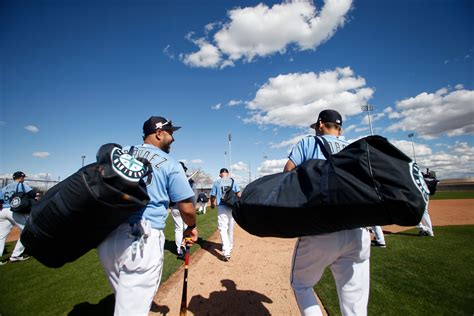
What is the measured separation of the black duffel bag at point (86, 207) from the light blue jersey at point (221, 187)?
538 cm

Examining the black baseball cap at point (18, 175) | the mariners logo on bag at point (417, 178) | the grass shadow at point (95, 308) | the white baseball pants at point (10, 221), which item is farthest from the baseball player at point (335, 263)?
the black baseball cap at point (18, 175)

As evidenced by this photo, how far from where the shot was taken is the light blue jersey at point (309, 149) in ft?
8.11

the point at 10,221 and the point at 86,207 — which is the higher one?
the point at 86,207

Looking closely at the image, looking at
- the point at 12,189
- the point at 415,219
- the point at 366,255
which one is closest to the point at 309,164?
the point at 415,219

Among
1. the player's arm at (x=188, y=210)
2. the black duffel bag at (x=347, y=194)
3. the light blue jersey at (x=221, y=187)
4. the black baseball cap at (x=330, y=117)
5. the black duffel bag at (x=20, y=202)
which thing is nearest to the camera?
the black duffel bag at (x=347, y=194)

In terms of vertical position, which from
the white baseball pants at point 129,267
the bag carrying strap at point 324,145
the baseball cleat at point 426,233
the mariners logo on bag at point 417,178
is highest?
the bag carrying strap at point 324,145

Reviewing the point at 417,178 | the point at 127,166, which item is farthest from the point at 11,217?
the point at 417,178

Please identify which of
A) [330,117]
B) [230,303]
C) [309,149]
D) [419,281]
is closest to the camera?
[309,149]

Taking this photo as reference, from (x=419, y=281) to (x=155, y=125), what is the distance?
5.44m

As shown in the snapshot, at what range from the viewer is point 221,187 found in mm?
7480

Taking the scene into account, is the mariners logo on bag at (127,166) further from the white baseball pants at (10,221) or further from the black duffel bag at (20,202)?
the white baseball pants at (10,221)

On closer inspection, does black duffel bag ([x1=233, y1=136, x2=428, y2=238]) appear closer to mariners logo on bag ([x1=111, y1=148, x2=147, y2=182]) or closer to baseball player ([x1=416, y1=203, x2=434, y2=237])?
mariners logo on bag ([x1=111, y1=148, x2=147, y2=182])

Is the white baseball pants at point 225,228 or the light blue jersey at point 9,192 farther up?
the light blue jersey at point 9,192

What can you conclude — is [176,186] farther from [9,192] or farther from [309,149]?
[9,192]
